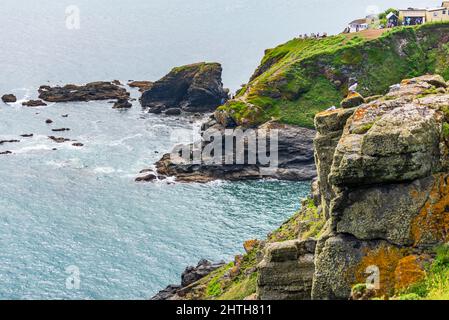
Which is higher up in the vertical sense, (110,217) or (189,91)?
(189,91)

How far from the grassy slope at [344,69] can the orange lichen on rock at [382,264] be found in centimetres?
12355

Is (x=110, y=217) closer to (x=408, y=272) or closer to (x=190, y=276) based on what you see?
(x=190, y=276)

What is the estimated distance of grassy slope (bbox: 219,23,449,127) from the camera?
520 ft

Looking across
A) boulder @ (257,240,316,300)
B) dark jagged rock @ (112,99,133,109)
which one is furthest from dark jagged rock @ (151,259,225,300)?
dark jagged rock @ (112,99,133,109)

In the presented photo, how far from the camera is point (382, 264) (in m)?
30.0

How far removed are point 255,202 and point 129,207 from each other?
23.6 m

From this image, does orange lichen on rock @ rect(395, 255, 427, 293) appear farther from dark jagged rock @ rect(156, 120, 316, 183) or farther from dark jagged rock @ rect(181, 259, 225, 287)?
dark jagged rock @ rect(156, 120, 316, 183)

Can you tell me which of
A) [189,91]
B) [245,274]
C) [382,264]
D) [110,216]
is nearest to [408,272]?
[382,264]

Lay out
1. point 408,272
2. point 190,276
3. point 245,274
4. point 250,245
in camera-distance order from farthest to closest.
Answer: point 190,276 < point 250,245 < point 245,274 < point 408,272

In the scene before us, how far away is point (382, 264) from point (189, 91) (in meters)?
162

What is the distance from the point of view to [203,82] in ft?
622

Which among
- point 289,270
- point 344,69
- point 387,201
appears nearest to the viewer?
point 387,201

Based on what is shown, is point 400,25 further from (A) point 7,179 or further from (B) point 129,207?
(A) point 7,179

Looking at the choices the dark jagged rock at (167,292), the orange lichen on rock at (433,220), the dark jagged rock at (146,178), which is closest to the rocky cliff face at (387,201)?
the orange lichen on rock at (433,220)
